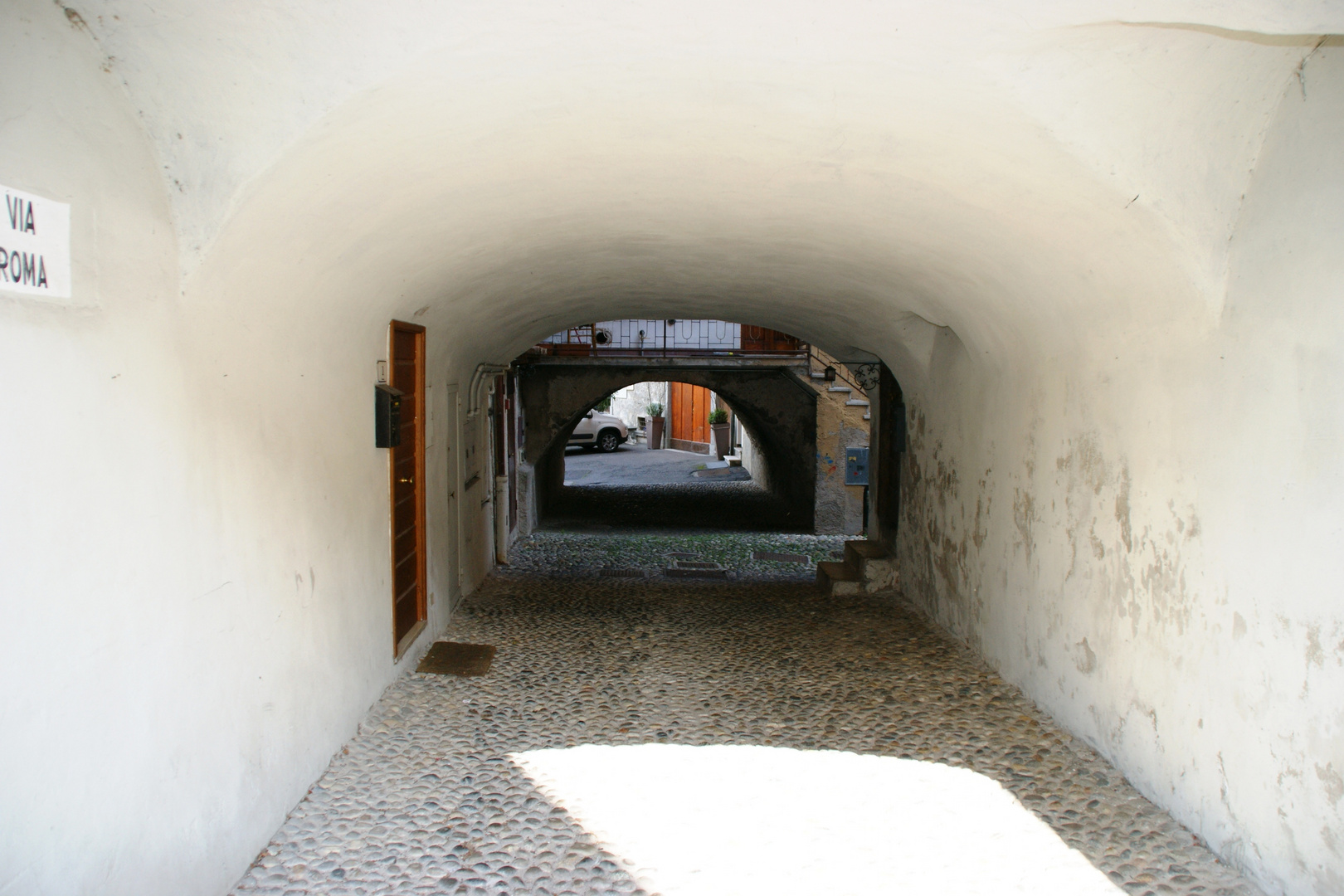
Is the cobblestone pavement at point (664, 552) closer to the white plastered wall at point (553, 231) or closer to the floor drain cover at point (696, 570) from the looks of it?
the floor drain cover at point (696, 570)

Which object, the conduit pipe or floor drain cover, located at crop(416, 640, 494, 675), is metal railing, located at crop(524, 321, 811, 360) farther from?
floor drain cover, located at crop(416, 640, 494, 675)

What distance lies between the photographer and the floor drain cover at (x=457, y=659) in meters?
5.36

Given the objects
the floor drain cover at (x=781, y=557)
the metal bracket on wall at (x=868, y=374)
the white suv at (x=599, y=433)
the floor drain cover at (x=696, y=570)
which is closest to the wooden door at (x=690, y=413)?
the white suv at (x=599, y=433)

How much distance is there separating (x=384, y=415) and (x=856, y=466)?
992 cm

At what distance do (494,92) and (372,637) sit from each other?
3.08m

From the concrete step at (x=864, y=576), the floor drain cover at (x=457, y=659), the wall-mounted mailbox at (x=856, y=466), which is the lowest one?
the floor drain cover at (x=457, y=659)

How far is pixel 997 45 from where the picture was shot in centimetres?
229

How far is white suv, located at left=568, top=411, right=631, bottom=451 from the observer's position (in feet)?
94.8

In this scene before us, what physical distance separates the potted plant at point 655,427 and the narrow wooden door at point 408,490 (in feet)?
91.4

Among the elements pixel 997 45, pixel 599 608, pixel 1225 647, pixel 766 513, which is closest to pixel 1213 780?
pixel 1225 647

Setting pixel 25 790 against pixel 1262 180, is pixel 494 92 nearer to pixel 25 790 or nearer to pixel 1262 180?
pixel 25 790

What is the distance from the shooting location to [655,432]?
33750mm

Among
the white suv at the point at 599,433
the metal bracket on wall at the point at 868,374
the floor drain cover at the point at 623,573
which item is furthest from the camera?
the white suv at the point at 599,433

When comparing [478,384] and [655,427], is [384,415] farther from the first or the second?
[655,427]
